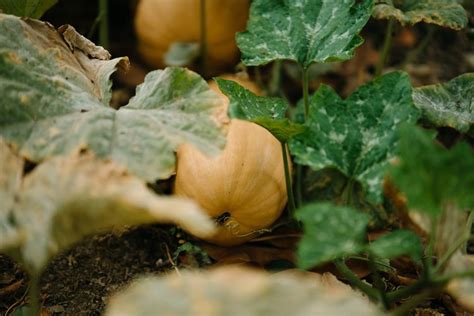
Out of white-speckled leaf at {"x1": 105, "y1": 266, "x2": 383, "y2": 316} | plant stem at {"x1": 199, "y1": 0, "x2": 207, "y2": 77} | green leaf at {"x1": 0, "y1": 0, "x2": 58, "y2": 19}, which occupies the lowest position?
plant stem at {"x1": 199, "y1": 0, "x2": 207, "y2": 77}

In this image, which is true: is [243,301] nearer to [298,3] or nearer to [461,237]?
[461,237]

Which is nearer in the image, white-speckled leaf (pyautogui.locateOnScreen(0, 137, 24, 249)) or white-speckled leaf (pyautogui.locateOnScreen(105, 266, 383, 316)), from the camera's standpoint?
white-speckled leaf (pyautogui.locateOnScreen(105, 266, 383, 316))

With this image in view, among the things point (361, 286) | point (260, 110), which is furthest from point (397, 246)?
point (260, 110)

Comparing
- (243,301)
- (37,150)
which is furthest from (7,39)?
(243,301)

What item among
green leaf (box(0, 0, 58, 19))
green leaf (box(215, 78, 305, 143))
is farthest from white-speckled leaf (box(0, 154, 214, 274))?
green leaf (box(0, 0, 58, 19))

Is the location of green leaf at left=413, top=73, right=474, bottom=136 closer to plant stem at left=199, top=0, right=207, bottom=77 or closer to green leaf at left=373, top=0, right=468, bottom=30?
green leaf at left=373, top=0, right=468, bottom=30

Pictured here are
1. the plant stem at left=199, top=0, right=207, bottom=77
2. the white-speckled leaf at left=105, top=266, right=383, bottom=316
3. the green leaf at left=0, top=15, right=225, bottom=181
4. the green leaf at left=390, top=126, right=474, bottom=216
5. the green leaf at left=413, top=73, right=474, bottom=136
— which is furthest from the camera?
the plant stem at left=199, top=0, right=207, bottom=77
